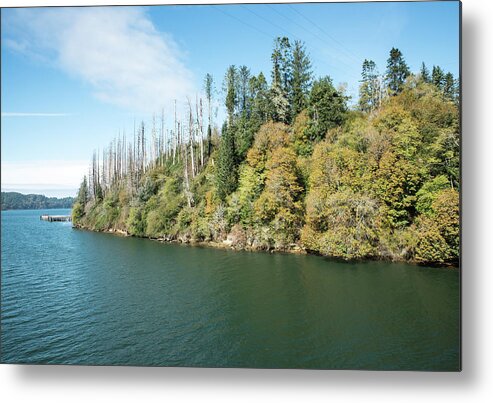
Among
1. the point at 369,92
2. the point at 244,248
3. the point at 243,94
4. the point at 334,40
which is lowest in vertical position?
the point at 244,248

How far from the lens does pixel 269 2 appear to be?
17.6 feet

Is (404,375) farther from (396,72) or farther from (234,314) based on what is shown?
(396,72)

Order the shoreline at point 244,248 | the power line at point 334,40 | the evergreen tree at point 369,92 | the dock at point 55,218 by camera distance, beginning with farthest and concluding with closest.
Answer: the dock at point 55,218 → the evergreen tree at point 369,92 → the shoreline at point 244,248 → the power line at point 334,40

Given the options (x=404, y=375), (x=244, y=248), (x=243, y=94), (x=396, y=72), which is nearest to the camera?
(x=404, y=375)

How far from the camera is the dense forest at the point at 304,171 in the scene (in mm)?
9414

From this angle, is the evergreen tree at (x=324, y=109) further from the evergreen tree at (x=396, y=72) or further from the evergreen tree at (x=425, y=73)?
the evergreen tree at (x=425, y=73)

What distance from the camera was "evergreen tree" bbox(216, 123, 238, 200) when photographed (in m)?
16.8

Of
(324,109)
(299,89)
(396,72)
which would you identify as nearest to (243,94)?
(299,89)

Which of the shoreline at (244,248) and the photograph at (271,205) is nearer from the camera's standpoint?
the photograph at (271,205)

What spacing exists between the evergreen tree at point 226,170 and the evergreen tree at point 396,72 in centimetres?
813

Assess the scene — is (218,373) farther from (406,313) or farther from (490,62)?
(490,62)

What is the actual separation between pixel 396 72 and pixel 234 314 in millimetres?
8846

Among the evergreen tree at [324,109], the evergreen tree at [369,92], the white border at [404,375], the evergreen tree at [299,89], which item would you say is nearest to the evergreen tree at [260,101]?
the evergreen tree at [299,89]

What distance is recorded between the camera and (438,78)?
26.2 ft
